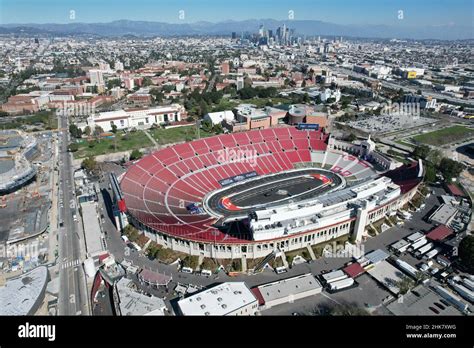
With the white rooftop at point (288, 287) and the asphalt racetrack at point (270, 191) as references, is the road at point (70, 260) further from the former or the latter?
the asphalt racetrack at point (270, 191)

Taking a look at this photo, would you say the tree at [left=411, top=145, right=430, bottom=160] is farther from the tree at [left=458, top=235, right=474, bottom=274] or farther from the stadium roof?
the tree at [left=458, top=235, right=474, bottom=274]

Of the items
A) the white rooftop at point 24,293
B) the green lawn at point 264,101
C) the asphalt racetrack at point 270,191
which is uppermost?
the green lawn at point 264,101

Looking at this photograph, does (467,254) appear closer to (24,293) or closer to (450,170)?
(450,170)

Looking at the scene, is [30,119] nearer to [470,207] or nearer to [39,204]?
[39,204]

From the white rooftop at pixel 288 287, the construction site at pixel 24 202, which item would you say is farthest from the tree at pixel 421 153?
the construction site at pixel 24 202

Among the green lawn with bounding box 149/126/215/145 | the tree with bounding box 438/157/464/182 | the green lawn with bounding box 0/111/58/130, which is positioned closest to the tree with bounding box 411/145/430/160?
the tree with bounding box 438/157/464/182

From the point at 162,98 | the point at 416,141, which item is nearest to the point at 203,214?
the point at 416,141
